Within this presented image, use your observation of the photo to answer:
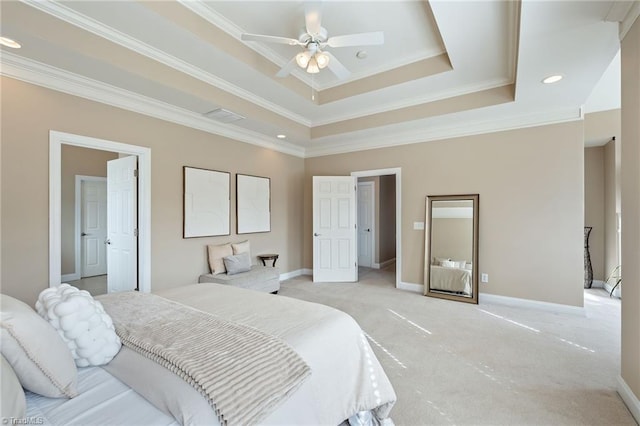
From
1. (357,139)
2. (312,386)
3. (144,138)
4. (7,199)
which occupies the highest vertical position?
(357,139)

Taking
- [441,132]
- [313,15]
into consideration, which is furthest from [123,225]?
[441,132]

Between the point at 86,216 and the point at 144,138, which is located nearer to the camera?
the point at 144,138

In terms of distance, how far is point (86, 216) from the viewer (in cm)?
554

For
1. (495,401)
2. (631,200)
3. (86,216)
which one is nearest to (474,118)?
(631,200)

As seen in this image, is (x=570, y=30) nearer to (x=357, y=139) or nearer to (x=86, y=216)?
(x=357, y=139)

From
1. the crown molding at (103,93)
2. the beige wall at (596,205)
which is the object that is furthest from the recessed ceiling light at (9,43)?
the beige wall at (596,205)

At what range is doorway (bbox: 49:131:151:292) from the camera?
8.88 feet

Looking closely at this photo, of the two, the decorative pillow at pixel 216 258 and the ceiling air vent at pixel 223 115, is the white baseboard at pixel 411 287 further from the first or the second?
the ceiling air vent at pixel 223 115

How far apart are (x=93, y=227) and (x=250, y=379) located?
6284 millimetres

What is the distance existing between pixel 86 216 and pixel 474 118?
23.6ft

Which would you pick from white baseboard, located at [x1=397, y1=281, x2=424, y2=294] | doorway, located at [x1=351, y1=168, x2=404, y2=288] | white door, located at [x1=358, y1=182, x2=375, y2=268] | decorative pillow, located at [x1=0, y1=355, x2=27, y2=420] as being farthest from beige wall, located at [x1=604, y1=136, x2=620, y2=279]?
decorative pillow, located at [x1=0, y1=355, x2=27, y2=420]

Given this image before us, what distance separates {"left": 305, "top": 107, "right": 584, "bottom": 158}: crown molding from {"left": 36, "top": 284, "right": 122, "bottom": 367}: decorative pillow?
14.2ft

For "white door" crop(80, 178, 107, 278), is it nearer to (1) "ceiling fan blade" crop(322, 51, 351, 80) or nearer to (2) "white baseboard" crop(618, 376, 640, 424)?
(1) "ceiling fan blade" crop(322, 51, 351, 80)

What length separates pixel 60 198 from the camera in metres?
2.85
